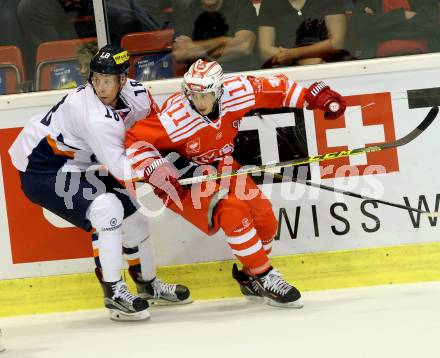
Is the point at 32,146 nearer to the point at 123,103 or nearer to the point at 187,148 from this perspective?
the point at 123,103

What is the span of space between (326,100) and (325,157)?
268 mm

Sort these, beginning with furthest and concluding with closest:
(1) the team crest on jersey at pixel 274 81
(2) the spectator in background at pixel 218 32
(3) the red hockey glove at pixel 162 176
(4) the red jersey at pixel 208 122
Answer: (2) the spectator in background at pixel 218 32 < (1) the team crest on jersey at pixel 274 81 < (4) the red jersey at pixel 208 122 < (3) the red hockey glove at pixel 162 176

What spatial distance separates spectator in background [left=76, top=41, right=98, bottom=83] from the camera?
4.23 metres

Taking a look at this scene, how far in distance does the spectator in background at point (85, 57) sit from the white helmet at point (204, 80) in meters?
0.68

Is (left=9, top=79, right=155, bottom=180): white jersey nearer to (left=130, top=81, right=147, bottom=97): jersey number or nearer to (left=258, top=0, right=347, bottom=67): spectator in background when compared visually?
(left=130, top=81, right=147, bottom=97): jersey number

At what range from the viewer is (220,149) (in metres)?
3.92

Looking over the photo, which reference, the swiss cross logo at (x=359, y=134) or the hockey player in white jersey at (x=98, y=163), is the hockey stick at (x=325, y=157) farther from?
the hockey player in white jersey at (x=98, y=163)

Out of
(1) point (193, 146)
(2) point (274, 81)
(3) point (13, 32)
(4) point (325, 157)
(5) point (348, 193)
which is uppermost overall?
(3) point (13, 32)

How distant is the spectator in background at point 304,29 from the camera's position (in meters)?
4.13

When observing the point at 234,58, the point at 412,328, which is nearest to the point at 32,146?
the point at 234,58

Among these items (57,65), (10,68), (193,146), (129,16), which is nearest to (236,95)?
(193,146)

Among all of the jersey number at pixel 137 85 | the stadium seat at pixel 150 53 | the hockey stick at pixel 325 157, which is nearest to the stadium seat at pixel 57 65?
the stadium seat at pixel 150 53

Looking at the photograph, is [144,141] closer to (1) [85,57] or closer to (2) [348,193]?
(1) [85,57]

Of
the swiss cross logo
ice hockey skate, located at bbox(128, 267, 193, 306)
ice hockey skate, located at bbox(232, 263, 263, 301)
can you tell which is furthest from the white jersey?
the swiss cross logo
